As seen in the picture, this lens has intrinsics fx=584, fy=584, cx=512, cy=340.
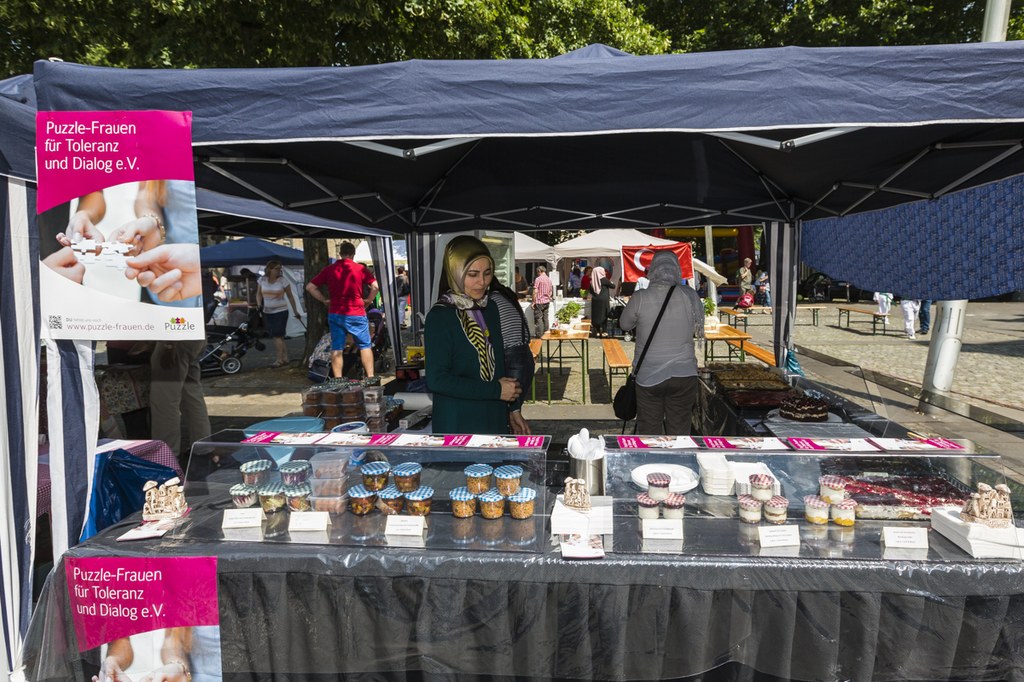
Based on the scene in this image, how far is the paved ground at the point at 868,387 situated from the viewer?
4.43m

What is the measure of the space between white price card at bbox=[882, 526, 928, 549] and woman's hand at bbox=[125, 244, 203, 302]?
251 cm

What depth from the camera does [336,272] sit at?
748cm

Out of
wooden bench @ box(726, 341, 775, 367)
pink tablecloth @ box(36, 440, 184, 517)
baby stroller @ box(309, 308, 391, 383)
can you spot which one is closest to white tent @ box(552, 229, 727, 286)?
baby stroller @ box(309, 308, 391, 383)

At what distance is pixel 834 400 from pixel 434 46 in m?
6.14

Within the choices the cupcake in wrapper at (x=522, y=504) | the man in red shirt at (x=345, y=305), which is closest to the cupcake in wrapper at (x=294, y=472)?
the cupcake in wrapper at (x=522, y=504)

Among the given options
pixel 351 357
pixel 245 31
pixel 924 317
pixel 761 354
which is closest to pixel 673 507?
pixel 761 354

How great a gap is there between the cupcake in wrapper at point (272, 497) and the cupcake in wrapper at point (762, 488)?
68.6 inches

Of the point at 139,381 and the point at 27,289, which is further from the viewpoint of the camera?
the point at 139,381

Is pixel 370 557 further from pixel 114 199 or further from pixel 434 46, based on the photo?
pixel 434 46

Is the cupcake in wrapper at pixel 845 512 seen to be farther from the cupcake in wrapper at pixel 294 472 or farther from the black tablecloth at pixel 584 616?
the cupcake in wrapper at pixel 294 472

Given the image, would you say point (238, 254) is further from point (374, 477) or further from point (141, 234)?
point (374, 477)

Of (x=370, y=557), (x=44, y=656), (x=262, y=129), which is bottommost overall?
Result: (x=44, y=656)

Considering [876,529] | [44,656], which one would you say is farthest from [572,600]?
[44,656]

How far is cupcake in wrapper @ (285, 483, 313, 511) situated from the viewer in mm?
2186
